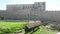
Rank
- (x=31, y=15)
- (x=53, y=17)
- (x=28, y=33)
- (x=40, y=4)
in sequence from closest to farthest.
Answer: (x=28, y=33)
(x=53, y=17)
(x=31, y=15)
(x=40, y=4)

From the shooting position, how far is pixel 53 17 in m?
Answer: 25.7

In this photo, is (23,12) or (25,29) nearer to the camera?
(25,29)

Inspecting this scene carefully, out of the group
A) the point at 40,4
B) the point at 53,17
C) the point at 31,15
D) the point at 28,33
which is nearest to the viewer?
the point at 28,33

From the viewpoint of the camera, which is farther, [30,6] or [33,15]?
[30,6]

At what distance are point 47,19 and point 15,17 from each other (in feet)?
18.4

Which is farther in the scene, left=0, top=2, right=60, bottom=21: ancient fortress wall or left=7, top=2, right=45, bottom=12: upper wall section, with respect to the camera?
left=7, top=2, right=45, bottom=12: upper wall section

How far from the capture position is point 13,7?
35.8 m

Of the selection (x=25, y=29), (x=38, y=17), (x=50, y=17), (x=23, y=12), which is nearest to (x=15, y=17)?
(x=23, y=12)

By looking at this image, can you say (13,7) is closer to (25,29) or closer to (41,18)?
(41,18)

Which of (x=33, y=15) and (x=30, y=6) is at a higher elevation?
(x=30, y=6)

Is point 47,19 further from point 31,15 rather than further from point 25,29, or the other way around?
point 25,29

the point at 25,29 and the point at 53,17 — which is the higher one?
the point at 25,29

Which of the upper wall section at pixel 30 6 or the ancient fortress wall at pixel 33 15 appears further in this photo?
the upper wall section at pixel 30 6

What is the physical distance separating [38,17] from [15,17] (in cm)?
410
